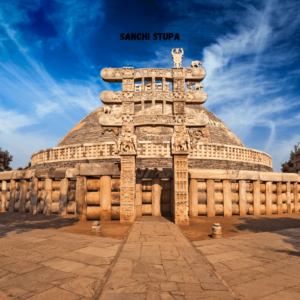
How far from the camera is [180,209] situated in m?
7.52

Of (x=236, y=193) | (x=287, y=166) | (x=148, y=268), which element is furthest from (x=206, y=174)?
(x=287, y=166)

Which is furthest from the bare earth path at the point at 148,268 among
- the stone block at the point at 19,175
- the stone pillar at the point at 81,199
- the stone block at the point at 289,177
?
the stone block at the point at 19,175

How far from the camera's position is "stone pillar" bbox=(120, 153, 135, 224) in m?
7.62

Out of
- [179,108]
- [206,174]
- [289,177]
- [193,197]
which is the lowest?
[193,197]

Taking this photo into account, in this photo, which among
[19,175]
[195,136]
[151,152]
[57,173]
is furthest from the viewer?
[151,152]

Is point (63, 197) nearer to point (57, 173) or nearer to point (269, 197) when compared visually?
point (57, 173)

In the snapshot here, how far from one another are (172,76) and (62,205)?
24.1 feet

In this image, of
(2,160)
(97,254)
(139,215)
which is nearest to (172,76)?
(139,215)

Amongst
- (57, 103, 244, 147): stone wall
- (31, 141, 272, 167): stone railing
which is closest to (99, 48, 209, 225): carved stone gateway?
(31, 141, 272, 167): stone railing

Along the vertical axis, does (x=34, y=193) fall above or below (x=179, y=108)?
below

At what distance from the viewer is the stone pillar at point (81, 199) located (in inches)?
329

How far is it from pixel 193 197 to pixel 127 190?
9.41 feet

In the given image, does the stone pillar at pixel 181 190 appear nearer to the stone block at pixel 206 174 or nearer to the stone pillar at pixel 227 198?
the stone block at pixel 206 174

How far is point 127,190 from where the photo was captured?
784 cm
